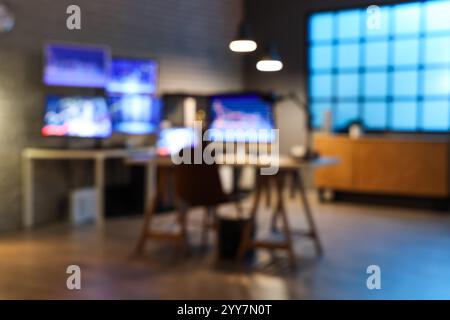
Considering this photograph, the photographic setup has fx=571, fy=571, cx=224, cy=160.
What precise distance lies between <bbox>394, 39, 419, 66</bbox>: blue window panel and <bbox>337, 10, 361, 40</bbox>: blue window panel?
0.58m

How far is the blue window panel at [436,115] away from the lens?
22.8 ft

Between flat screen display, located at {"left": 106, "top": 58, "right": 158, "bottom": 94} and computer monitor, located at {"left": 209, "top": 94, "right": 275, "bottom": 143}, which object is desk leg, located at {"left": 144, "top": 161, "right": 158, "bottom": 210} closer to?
flat screen display, located at {"left": 106, "top": 58, "right": 158, "bottom": 94}

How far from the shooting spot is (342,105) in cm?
780

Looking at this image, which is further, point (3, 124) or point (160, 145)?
point (160, 145)

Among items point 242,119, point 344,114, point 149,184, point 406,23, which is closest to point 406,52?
point 406,23

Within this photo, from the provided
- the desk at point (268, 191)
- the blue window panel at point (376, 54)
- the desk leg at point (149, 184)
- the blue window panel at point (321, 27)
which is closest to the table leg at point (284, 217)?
the desk at point (268, 191)

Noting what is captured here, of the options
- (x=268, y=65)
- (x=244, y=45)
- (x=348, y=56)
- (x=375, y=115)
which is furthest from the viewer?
(x=348, y=56)

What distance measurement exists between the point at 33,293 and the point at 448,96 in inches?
214

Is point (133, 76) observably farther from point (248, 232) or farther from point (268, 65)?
point (268, 65)

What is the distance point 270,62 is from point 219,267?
5.57 feet

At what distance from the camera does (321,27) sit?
7.88 meters

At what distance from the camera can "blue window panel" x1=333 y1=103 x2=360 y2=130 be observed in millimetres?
7711
